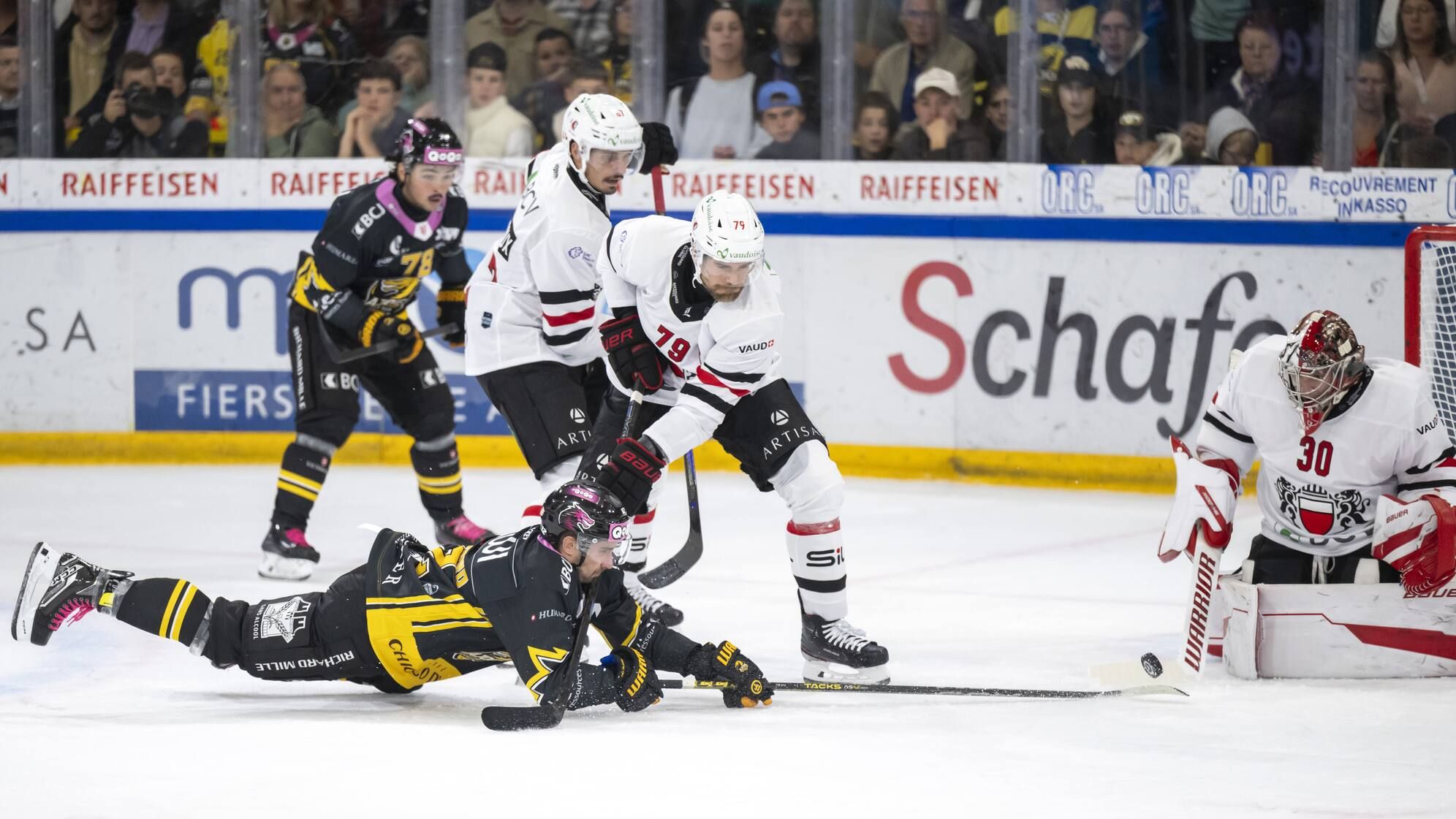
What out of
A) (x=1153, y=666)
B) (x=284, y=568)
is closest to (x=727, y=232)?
(x=1153, y=666)

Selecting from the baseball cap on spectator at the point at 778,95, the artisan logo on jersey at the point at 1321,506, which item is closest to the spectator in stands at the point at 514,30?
the baseball cap on spectator at the point at 778,95

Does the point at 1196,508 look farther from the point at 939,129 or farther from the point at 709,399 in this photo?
the point at 939,129

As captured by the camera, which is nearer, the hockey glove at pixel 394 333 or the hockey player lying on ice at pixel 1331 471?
the hockey player lying on ice at pixel 1331 471

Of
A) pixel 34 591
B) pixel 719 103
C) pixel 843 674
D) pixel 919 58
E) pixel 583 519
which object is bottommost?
pixel 843 674

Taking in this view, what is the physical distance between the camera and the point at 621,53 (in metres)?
7.33

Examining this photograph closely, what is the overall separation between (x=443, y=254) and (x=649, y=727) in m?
2.35

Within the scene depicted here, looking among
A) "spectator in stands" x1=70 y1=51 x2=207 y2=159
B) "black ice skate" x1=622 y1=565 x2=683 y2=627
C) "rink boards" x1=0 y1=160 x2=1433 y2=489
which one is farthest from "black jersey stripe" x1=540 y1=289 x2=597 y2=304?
"spectator in stands" x1=70 y1=51 x2=207 y2=159

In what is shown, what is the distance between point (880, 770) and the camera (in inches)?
132

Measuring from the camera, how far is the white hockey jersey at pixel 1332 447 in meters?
4.00

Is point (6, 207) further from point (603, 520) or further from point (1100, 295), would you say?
point (603, 520)

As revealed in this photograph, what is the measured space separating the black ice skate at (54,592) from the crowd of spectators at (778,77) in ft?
12.0

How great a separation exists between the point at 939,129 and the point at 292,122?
256cm

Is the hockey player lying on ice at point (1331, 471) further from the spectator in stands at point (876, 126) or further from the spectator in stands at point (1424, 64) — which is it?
the spectator in stands at point (876, 126)

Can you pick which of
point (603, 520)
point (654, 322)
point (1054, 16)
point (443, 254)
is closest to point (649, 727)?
point (603, 520)
